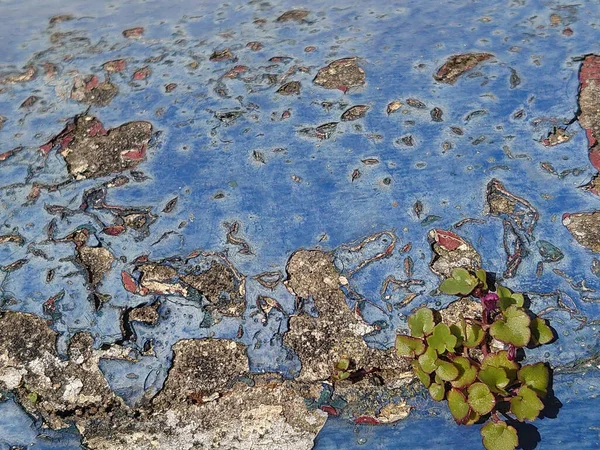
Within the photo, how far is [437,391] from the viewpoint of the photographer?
190cm

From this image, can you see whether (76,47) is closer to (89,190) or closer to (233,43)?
(233,43)

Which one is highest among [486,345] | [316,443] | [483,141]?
[483,141]

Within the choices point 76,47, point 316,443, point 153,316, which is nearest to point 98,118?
point 76,47

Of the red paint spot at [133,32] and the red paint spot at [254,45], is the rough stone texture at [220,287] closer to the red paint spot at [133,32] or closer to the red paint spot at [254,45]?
the red paint spot at [254,45]

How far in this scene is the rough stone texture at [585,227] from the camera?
215cm

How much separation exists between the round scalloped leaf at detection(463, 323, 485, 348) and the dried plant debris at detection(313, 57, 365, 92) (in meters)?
1.25

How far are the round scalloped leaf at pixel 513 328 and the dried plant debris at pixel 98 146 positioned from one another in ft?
5.08

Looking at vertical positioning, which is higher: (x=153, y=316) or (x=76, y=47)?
(x=76, y=47)

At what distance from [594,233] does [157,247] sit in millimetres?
1494

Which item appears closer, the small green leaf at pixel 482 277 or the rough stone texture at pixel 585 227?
the small green leaf at pixel 482 277

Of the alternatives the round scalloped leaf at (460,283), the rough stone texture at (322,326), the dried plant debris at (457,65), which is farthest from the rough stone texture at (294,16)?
the round scalloped leaf at (460,283)

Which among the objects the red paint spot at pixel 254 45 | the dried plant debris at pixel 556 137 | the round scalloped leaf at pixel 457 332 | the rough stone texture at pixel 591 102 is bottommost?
the round scalloped leaf at pixel 457 332

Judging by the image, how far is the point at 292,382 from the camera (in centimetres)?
204

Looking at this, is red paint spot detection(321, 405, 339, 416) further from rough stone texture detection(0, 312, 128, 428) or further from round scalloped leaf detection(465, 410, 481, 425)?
rough stone texture detection(0, 312, 128, 428)
